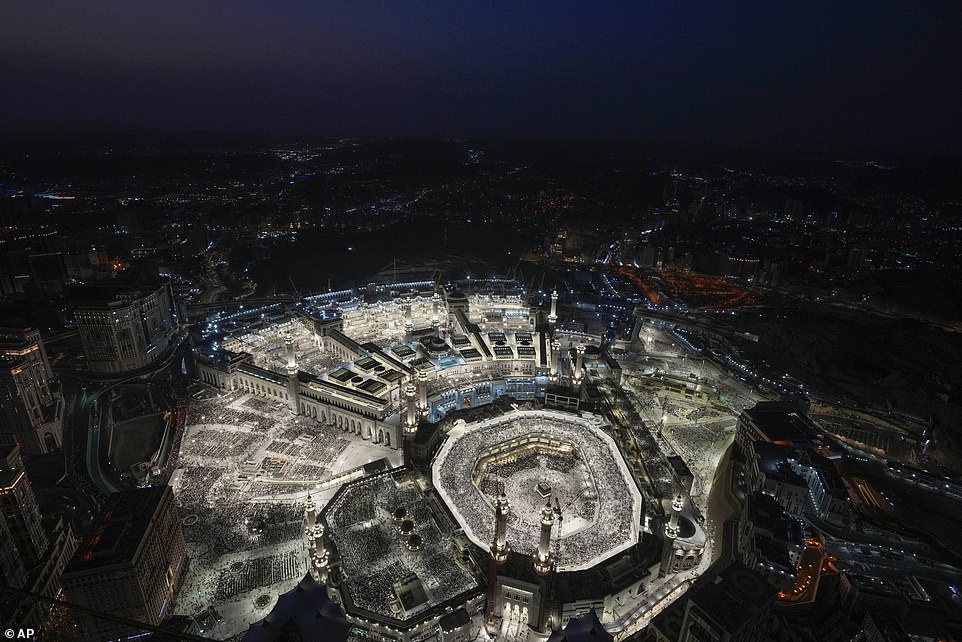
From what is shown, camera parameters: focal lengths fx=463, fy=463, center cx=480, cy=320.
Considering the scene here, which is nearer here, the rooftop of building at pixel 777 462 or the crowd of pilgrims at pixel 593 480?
the crowd of pilgrims at pixel 593 480

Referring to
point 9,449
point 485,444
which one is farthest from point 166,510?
point 485,444

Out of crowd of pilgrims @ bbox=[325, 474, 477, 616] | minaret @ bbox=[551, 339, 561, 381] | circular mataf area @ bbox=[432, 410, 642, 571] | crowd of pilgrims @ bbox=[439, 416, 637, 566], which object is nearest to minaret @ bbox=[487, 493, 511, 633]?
crowd of pilgrims @ bbox=[325, 474, 477, 616]

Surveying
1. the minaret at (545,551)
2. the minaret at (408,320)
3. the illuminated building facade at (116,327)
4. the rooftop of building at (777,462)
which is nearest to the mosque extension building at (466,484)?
the minaret at (545,551)

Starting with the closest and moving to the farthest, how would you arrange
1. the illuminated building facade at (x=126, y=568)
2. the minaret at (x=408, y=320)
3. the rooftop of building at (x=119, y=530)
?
the illuminated building facade at (x=126, y=568), the rooftop of building at (x=119, y=530), the minaret at (x=408, y=320)

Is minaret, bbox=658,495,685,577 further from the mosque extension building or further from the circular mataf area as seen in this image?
the circular mataf area

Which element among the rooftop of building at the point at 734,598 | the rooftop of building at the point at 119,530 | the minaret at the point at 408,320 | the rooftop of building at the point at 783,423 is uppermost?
the rooftop of building at the point at 734,598

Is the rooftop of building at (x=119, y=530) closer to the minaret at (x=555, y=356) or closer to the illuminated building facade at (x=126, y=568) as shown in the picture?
the illuminated building facade at (x=126, y=568)

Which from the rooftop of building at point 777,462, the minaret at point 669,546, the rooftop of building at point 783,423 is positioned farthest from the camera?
the rooftop of building at point 783,423
